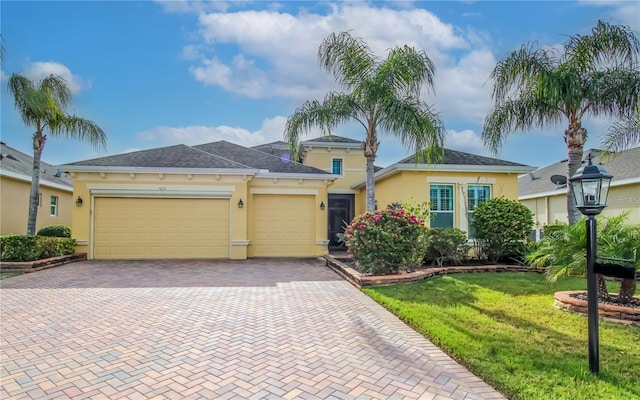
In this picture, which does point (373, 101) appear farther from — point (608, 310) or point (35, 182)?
point (35, 182)

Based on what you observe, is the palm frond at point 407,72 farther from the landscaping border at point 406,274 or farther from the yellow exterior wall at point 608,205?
the yellow exterior wall at point 608,205

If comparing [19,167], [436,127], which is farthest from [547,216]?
[19,167]

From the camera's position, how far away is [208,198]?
1311 cm

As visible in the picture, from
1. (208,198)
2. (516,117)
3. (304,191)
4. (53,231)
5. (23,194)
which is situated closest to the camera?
(516,117)

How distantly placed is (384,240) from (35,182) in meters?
12.0

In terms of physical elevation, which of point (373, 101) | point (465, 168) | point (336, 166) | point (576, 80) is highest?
point (576, 80)

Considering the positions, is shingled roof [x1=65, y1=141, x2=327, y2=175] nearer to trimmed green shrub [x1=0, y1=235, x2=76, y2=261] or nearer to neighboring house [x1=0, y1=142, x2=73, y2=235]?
neighboring house [x1=0, y1=142, x2=73, y2=235]

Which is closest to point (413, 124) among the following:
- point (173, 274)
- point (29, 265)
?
point (173, 274)

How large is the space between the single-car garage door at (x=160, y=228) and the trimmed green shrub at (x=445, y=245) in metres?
7.24

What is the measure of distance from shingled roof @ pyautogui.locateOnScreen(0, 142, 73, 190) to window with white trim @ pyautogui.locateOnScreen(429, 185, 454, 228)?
13.3 meters

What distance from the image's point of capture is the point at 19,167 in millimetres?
15242

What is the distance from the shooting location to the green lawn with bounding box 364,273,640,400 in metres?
3.36

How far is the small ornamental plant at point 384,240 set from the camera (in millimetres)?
8531

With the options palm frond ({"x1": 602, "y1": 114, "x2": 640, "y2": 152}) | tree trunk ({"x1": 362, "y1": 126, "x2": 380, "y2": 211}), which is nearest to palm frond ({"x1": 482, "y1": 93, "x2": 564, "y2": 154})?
palm frond ({"x1": 602, "y1": 114, "x2": 640, "y2": 152})
